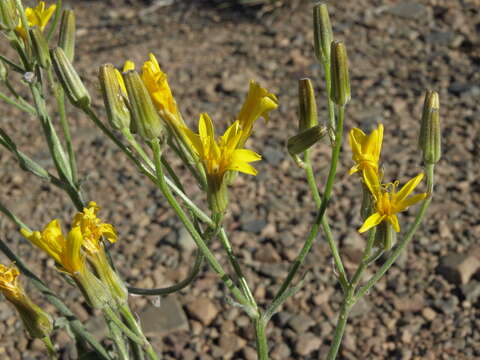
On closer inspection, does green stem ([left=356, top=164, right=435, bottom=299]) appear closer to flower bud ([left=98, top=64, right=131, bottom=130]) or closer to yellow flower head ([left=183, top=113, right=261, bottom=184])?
yellow flower head ([left=183, top=113, right=261, bottom=184])

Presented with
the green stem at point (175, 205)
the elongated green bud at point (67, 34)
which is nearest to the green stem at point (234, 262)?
the green stem at point (175, 205)

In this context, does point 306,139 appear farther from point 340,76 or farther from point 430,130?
point 430,130

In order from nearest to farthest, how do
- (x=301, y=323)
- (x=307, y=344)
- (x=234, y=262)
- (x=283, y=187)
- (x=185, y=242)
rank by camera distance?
(x=234, y=262) < (x=307, y=344) < (x=301, y=323) < (x=185, y=242) < (x=283, y=187)

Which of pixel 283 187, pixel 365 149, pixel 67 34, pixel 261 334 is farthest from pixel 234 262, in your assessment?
pixel 283 187

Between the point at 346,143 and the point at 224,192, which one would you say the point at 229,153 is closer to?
the point at 224,192

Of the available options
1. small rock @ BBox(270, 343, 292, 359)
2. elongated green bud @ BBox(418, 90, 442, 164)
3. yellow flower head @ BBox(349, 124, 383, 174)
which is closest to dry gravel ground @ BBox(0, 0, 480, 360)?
small rock @ BBox(270, 343, 292, 359)

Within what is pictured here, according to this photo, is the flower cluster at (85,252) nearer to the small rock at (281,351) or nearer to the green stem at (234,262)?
the green stem at (234,262)
